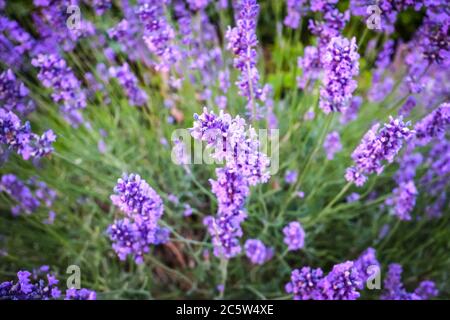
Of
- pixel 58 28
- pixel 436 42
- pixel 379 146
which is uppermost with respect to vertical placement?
pixel 58 28

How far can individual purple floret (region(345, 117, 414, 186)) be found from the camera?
1130mm

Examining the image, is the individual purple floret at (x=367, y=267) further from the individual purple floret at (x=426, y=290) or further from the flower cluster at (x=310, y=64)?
Answer: the flower cluster at (x=310, y=64)

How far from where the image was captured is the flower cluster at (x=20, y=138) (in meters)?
1.26

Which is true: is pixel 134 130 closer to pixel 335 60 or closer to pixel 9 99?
pixel 9 99

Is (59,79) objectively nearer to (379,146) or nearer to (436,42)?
(379,146)

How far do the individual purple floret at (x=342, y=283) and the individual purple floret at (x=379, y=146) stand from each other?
28 centimetres

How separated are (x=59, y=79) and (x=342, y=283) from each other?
1.13 m

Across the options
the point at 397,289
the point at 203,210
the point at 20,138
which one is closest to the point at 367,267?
the point at 397,289

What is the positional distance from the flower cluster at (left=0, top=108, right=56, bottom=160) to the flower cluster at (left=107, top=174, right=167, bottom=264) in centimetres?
26

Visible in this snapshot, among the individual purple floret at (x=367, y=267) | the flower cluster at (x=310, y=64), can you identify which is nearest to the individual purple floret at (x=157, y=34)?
the flower cluster at (x=310, y=64)

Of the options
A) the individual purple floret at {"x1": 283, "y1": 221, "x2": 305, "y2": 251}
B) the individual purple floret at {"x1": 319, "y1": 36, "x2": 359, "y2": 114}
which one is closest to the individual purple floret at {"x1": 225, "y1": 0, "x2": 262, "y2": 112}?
the individual purple floret at {"x1": 319, "y1": 36, "x2": 359, "y2": 114}

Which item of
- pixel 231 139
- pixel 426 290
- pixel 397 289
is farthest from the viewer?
pixel 426 290

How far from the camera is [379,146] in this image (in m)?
1.18

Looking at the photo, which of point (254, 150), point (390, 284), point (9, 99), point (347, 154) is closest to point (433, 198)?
point (347, 154)
